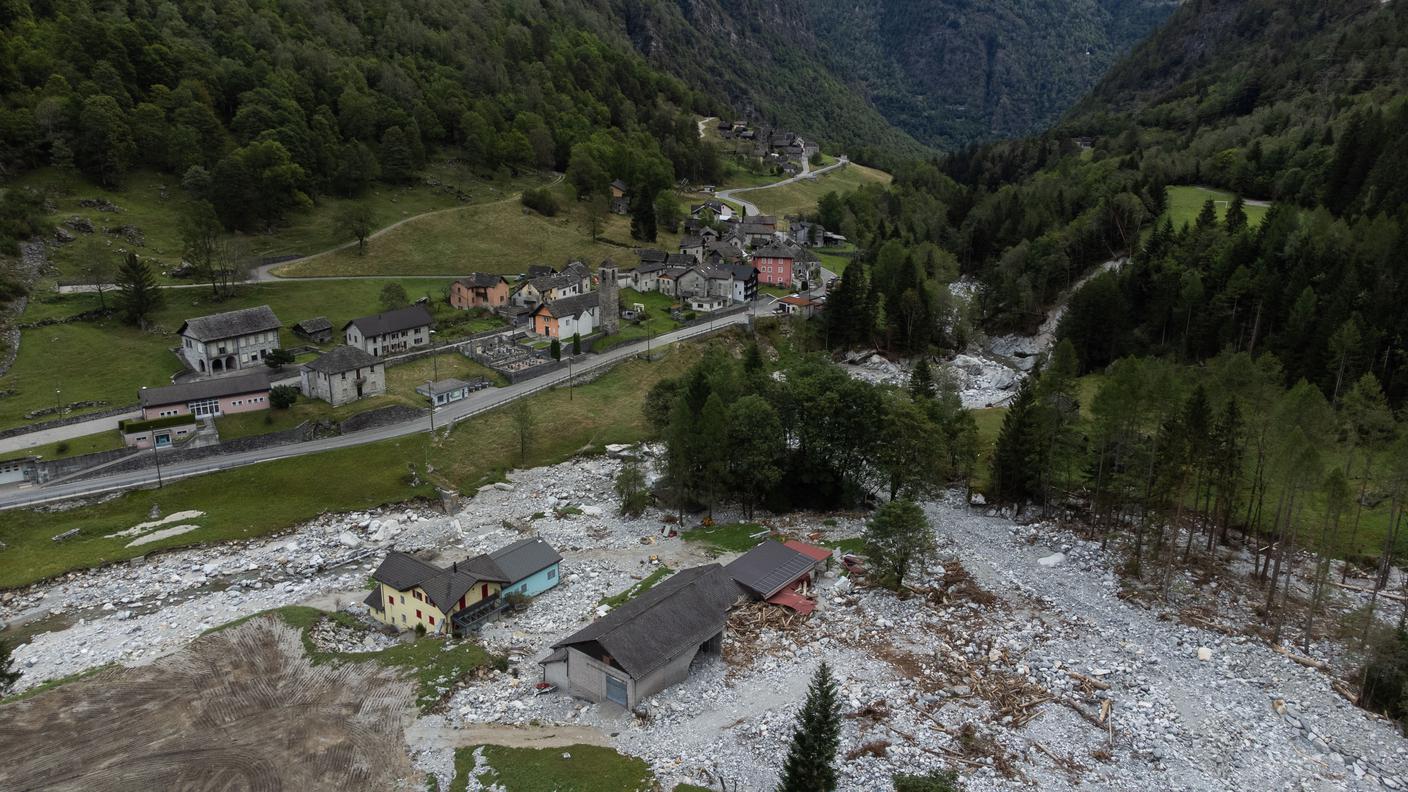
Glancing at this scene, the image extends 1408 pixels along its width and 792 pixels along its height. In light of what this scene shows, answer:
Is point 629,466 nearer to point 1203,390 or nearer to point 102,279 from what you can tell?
point 1203,390

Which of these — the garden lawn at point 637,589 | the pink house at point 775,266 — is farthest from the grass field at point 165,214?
the garden lawn at point 637,589

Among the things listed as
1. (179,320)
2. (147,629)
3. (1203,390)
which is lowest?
(147,629)

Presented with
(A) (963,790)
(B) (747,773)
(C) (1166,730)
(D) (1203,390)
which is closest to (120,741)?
(B) (747,773)

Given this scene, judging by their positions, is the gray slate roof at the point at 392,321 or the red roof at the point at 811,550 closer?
the red roof at the point at 811,550

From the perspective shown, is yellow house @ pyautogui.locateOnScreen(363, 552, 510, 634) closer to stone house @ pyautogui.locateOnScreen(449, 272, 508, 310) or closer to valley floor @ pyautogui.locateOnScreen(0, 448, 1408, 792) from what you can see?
valley floor @ pyautogui.locateOnScreen(0, 448, 1408, 792)

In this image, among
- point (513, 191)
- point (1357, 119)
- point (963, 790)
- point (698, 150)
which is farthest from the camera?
point (698, 150)

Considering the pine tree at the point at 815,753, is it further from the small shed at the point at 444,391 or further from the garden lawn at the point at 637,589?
the small shed at the point at 444,391

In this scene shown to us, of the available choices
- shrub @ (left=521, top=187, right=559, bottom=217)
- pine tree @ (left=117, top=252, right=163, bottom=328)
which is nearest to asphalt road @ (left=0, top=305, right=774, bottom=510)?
pine tree @ (left=117, top=252, right=163, bottom=328)
